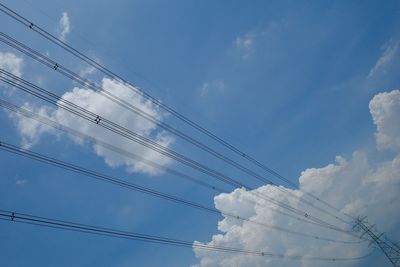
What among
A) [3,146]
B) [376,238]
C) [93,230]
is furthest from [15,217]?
[376,238]

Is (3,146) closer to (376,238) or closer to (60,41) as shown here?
(60,41)

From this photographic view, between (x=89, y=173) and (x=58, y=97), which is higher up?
(x=58, y=97)

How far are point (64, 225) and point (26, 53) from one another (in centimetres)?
1236

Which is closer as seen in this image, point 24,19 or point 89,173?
point 24,19

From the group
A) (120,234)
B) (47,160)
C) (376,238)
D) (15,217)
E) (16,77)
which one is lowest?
(15,217)

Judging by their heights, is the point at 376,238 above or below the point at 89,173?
above

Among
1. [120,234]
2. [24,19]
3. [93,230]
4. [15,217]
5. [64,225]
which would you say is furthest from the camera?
[120,234]

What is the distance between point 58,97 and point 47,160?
15.1 feet

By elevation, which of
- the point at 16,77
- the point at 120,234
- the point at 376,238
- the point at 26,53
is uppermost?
the point at 376,238

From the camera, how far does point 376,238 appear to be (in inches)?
3848

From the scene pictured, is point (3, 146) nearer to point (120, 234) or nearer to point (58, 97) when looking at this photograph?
point (58, 97)

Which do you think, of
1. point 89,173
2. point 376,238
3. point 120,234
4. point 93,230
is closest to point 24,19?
point 89,173

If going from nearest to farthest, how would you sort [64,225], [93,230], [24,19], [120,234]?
[24,19] → [64,225] → [93,230] → [120,234]

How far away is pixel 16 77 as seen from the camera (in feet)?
73.5
